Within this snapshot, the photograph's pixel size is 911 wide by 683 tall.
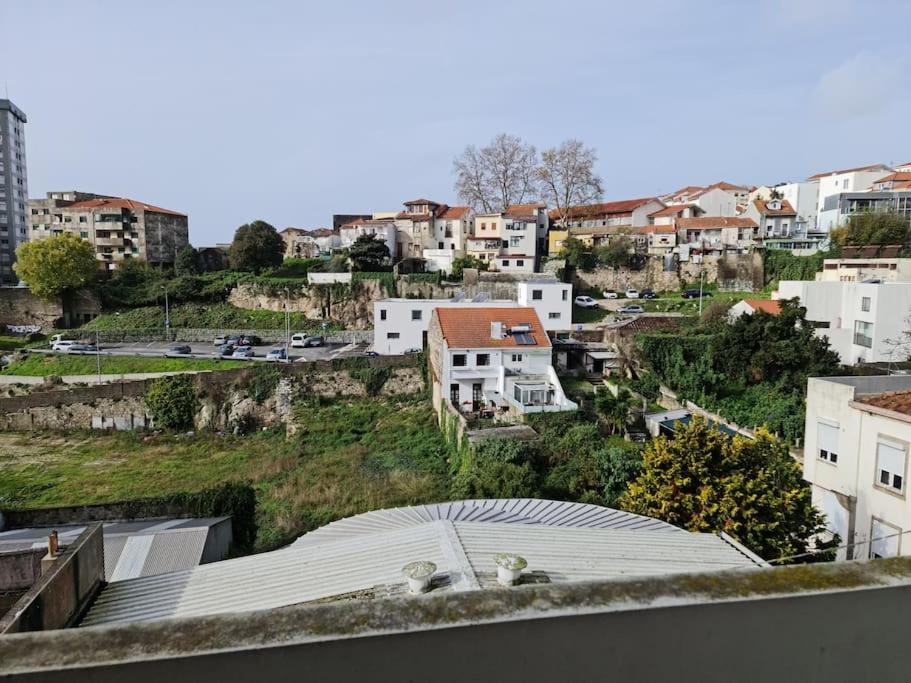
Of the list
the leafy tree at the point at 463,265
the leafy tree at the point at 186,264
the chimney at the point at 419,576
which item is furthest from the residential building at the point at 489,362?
the leafy tree at the point at 186,264

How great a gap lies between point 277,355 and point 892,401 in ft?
93.5

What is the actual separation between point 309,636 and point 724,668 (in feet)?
4.33

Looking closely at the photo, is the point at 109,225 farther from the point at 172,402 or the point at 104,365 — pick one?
the point at 172,402

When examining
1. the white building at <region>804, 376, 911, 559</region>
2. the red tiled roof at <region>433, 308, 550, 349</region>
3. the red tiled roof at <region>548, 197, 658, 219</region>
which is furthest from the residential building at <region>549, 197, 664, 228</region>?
the white building at <region>804, 376, 911, 559</region>

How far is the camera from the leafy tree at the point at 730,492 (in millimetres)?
11203

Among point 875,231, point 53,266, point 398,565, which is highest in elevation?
point 875,231

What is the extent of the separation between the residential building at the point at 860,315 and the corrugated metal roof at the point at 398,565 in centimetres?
2105

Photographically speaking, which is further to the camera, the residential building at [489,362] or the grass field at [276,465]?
the residential building at [489,362]

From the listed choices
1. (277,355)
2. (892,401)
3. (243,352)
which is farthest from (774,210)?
(892,401)

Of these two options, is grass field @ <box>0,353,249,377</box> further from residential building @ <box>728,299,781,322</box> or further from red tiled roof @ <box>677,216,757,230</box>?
red tiled roof @ <box>677,216,757,230</box>

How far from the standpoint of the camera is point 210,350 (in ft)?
118

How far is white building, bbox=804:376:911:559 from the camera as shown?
10.2 metres

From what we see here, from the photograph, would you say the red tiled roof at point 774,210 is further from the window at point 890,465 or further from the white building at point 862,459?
the window at point 890,465

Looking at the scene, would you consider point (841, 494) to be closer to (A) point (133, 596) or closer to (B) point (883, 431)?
(B) point (883, 431)
